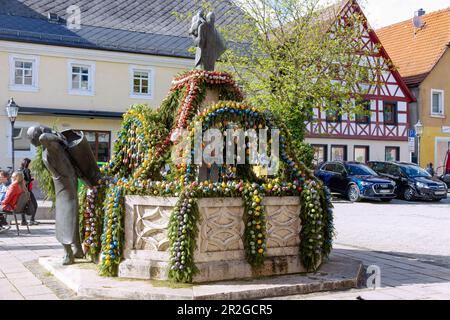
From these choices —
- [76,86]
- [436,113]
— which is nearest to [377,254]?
[76,86]

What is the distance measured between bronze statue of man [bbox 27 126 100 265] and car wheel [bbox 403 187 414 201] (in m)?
17.6

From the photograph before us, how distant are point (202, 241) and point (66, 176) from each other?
2.14 metres

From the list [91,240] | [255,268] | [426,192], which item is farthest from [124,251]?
[426,192]

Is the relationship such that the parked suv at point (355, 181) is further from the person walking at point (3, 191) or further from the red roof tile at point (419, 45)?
the red roof tile at point (419, 45)

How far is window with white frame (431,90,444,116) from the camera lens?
116ft

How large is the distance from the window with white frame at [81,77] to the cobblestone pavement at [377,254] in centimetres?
1327

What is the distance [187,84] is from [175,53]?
20.2 m

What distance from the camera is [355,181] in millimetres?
21688

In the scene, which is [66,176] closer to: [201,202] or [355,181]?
[201,202]

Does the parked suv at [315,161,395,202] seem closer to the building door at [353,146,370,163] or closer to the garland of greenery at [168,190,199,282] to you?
the building door at [353,146,370,163]

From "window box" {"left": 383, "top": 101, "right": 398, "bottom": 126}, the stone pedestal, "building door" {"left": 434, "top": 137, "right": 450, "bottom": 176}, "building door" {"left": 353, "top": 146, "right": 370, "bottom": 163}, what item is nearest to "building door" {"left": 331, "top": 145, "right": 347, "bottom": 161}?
"building door" {"left": 353, "top": 146, "right": 370, "bottom": 163}

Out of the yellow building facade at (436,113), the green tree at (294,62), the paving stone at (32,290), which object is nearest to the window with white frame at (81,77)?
the green tree at (294,62)

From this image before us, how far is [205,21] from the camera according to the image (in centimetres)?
793

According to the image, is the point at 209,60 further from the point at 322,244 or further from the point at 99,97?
the point at 99,97
